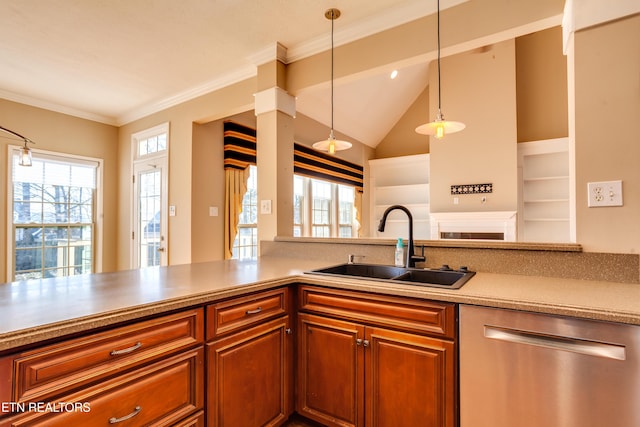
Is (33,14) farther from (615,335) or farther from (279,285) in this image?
(615,335)

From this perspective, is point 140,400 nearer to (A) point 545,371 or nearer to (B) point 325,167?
(A) point 545,371

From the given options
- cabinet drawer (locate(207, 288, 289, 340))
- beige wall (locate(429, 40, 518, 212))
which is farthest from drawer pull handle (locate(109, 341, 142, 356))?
beige wall (locate(429, 40, 518, 212))

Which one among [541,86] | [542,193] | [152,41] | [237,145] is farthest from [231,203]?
[541,86]

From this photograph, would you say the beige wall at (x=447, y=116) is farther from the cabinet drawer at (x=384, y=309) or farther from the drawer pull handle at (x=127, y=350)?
the drawer pull handle at (x=127, y=350)

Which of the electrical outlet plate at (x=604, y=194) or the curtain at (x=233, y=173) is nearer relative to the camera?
the electrical outlet plate at (x=604, y=194)

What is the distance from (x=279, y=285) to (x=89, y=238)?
387 centimetres

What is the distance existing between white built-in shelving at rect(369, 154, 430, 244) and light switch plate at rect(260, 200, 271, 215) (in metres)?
3.50

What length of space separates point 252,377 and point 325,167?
12.0 feet

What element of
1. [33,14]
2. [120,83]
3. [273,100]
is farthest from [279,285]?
[120,83]

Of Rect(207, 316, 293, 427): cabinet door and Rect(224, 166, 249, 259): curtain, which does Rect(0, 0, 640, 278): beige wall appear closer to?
Rect(224, 166, 249, 259): curtain

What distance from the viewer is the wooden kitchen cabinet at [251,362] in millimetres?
1305

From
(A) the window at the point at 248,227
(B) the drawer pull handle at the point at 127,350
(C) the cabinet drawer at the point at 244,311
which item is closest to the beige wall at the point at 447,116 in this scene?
(A) the window at the point at 248,227

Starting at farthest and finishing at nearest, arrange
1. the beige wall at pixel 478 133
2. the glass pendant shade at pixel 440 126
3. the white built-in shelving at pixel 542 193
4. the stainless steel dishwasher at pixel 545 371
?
the white built-in shelving at pixel 542 193 < the beige wall at pixel 478 133 < the glass pendant shade at pixel 440 126 < the stainless steel dishwasher at pixel 545 371

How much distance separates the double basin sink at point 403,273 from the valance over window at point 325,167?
8.05 feet
